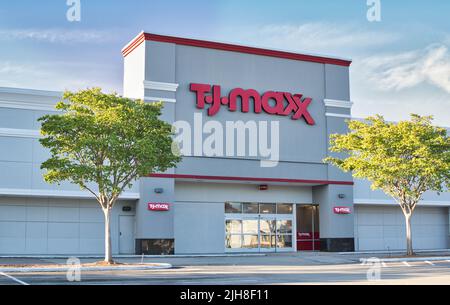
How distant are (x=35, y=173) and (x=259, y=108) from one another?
1360cm

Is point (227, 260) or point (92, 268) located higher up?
point (92, 268)

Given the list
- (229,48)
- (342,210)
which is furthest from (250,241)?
(229,48)

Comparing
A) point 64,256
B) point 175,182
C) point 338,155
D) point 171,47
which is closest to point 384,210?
point 338,155

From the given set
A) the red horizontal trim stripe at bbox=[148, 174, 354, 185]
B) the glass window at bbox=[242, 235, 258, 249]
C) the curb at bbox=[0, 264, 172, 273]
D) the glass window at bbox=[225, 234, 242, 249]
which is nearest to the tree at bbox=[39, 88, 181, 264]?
the curb at bbox=[0, 264, 172, 273]

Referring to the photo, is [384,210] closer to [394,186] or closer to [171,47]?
[394,186]

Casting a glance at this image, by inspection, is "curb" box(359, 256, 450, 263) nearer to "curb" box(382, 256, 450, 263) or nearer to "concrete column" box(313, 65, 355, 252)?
"curb" box(382, 256, 450, 263)

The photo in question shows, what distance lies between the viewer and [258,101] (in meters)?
38.1

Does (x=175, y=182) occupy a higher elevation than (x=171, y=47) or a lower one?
lower

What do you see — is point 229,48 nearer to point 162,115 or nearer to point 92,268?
point 162,115

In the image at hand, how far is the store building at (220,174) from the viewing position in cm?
3366

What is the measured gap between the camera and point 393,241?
141ft

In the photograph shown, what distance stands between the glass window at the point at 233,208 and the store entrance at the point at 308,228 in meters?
4.45

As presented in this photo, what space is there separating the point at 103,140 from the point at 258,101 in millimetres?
13813

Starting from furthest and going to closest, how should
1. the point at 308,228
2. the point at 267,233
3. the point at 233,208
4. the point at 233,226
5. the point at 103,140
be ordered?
the point at 308,228
the point at 267,233
the point at 233,208
the point at 233,226
the point at 103,140
